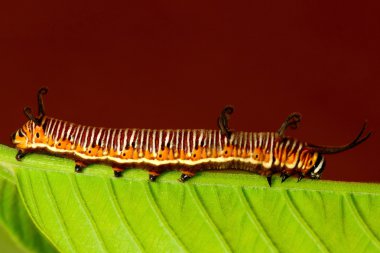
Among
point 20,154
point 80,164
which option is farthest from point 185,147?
point 20,154

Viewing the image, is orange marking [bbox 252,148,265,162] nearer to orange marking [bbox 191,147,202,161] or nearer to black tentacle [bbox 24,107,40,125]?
orange marking [bbox 191,147,202,161]

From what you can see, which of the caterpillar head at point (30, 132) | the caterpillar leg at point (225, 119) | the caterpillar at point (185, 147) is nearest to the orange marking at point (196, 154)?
the caterpillar at point (185, 147)

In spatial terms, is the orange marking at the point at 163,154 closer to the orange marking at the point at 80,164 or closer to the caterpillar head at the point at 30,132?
the orange marking at the point at 80,164

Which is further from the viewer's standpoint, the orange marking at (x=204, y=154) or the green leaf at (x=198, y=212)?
the orange marking at (x=204, y=154)

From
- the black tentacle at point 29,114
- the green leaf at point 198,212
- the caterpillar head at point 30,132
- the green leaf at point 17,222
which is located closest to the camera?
the green leaf at point 198,212

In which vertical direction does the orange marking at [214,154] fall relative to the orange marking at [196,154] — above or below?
above

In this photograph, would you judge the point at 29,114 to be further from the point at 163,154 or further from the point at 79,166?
the point at 163,154

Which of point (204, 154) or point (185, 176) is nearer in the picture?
point (185, 176)
